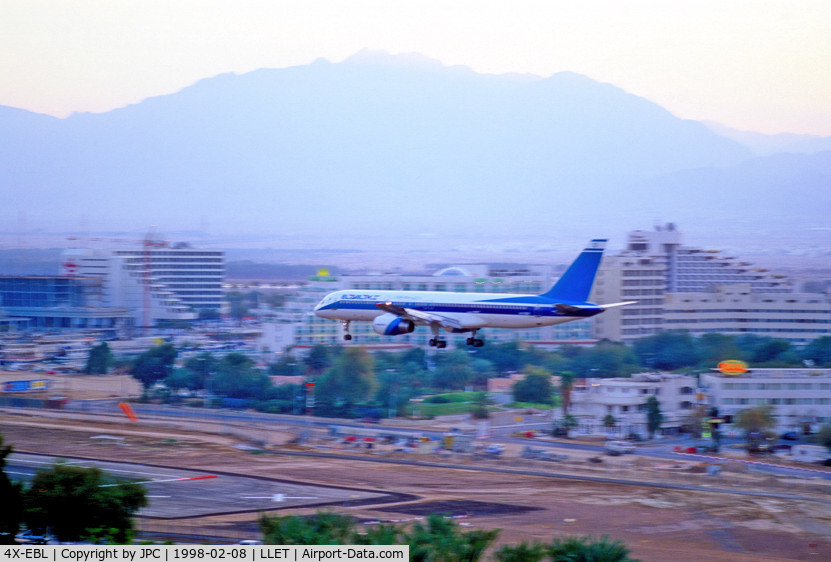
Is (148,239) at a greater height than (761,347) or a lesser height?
greater

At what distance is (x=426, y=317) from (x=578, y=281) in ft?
28.6

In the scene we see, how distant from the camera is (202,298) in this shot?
155 meters

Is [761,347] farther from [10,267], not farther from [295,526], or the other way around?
[10,267]

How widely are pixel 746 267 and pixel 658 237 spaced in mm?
A: 31834

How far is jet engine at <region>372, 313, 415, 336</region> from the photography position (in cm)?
5794

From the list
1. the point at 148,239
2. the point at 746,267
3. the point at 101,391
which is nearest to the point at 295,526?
the point at 101,391

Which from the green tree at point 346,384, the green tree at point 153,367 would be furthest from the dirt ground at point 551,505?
the green tree at point 153,367

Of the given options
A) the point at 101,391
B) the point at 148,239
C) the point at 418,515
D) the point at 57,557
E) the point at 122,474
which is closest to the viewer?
the point at 57,557

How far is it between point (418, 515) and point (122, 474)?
15.1m

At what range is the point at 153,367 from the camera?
8725 cm

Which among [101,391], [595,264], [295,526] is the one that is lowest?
[101,391]

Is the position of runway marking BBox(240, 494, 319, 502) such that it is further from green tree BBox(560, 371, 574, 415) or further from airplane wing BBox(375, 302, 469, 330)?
green tree BBox(560, 371, 574, 415)

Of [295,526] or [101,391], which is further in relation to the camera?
[101,391]

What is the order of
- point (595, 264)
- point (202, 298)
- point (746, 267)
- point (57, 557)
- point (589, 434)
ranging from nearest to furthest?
point (57, 557)
point (595, 264)
point (589, 434)
point (202, 298)
point (746, 267)
